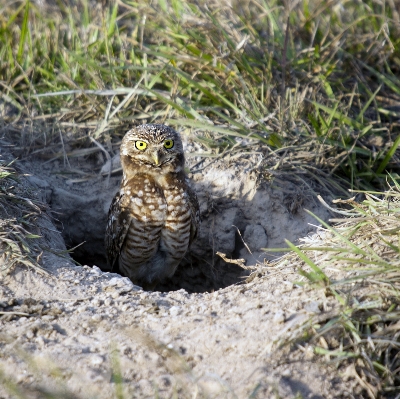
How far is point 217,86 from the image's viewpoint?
181 inches

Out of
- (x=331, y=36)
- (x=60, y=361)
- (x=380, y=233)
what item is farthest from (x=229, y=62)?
(x=60, y=361)

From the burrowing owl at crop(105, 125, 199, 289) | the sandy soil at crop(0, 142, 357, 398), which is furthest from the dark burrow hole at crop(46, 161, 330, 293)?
the sandy soil at crop(0, 142, 357, 398)

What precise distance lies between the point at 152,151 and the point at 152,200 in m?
0.34

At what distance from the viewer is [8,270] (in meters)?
3.09

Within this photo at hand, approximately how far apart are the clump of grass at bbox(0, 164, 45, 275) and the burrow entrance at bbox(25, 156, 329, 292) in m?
0.56

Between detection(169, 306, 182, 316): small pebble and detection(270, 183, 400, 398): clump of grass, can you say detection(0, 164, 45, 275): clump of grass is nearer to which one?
detection(169, 306, 182, 316): small pebble

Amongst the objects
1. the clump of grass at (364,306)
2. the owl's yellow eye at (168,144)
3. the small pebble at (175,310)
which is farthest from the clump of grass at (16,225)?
the clump of grass at (364,306)

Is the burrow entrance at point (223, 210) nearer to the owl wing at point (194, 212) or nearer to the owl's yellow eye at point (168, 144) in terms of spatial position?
the owl wing at point (194, 212)

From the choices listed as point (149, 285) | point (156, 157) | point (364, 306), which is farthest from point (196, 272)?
point (364, 306)

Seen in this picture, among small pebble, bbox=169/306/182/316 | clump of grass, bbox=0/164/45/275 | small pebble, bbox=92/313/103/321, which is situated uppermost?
small pebble, bbox=169/306/182/316

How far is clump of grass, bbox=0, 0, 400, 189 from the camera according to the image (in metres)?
4.47

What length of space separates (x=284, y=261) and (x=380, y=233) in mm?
563

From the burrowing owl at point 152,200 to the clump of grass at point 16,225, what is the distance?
68 centimetres

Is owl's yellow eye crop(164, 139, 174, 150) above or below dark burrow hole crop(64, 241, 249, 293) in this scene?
above
